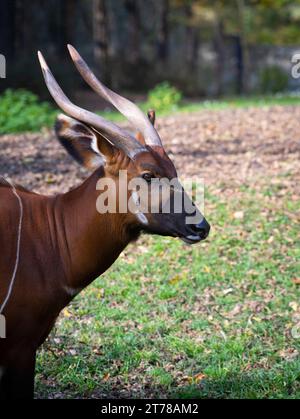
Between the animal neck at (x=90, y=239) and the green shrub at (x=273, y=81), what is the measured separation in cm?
2262

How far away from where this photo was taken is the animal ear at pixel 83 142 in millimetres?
4355

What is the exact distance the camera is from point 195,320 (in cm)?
645

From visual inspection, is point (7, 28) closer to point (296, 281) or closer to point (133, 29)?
point (133, 29)

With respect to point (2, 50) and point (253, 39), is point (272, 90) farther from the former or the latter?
point (2, 50)

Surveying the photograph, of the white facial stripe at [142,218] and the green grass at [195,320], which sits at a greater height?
the white facial stripe at [142,218]

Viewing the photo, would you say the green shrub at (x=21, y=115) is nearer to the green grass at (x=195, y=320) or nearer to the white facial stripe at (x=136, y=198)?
the green grass at (x=195, y=320)

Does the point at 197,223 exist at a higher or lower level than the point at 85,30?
lower

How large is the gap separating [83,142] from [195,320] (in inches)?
101

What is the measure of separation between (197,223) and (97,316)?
8.14 ft

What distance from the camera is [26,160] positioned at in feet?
34.0

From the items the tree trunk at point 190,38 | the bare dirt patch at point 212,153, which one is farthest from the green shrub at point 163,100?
the tree trunk at point 190,38

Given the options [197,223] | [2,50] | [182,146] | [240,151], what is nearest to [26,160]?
[182,146]

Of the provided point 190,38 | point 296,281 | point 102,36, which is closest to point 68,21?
point 102,36

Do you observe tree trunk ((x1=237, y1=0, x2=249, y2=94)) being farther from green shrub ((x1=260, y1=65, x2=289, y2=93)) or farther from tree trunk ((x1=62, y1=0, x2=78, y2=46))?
tree trunk ((x1=62, y1=0, x2=78, y2=46))
